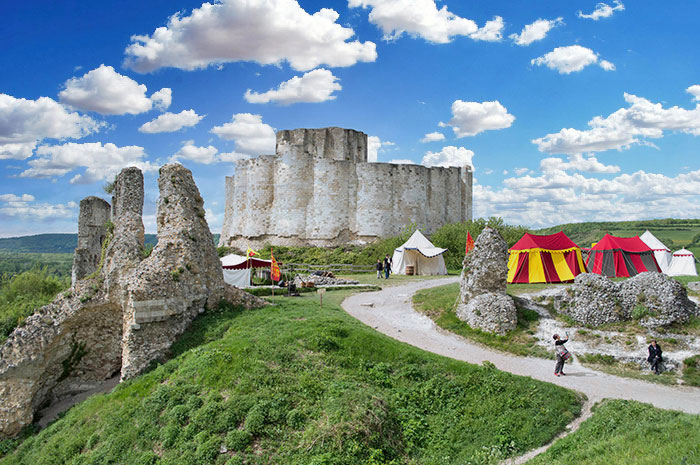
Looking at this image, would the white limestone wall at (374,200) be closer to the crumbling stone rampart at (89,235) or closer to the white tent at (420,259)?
the white tent at (420,259)

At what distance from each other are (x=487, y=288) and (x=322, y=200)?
115 feet

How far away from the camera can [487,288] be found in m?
17.5

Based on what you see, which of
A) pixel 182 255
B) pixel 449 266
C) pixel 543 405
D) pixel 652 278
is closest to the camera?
pixel 543 405

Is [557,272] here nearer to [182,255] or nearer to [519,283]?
[519,283]

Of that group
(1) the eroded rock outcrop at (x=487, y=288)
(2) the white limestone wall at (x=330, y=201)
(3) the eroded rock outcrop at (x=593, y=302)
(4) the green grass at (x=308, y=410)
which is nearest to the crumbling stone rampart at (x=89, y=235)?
(4) the green grass at (x=308, y=410)

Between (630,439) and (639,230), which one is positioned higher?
(639,230)

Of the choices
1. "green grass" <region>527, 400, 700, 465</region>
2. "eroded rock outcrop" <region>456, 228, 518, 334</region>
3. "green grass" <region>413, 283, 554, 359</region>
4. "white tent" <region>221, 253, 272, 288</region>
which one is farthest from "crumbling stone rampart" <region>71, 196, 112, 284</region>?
"green grass" <region>527, 400, 700, 465</region>

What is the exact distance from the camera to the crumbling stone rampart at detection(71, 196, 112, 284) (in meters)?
28.6

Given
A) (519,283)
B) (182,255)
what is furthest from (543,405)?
(519,283)

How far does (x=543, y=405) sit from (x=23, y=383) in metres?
12.9

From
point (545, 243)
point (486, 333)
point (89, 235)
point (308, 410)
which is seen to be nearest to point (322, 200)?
point (89, 235)

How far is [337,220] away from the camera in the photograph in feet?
168

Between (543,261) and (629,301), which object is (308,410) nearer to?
(629,301)

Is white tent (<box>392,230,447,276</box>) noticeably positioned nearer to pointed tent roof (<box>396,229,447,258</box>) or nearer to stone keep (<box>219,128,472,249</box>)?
pointed tent roof (<box>396,229,447,258</box>)
